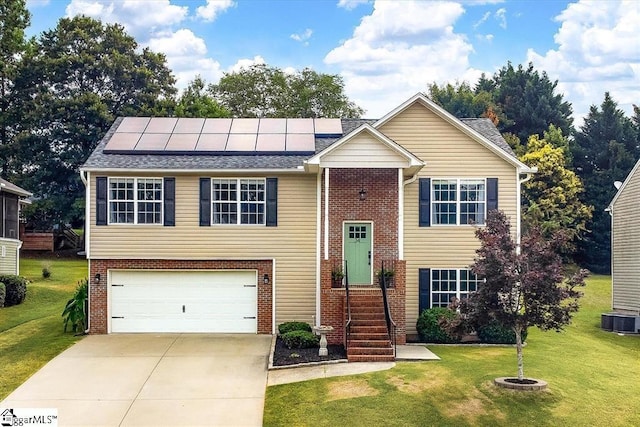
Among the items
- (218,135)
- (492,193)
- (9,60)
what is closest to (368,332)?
(492,193)

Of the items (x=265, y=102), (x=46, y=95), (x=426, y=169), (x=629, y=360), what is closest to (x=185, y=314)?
(x=426, y=169)

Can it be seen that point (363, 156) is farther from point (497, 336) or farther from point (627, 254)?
point (627, 254)

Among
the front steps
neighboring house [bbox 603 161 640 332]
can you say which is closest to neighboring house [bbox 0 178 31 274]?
the front steps

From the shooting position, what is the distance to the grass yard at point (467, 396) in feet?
39.8

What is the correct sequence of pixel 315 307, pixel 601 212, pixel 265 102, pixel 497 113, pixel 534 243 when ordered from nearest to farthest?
pixel 534 243
pixel 315 307
pixel 601 212
pixel 497 113
pixel 265 102

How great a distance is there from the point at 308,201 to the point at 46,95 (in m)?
27.1

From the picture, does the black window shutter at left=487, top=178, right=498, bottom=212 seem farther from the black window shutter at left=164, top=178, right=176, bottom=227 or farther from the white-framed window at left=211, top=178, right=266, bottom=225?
the black window shutter at left=164, top=178, right=176, bottom=227

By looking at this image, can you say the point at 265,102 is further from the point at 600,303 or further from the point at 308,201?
the point at 308,201

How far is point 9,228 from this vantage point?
2938 cm

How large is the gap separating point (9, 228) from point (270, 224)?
15.9m

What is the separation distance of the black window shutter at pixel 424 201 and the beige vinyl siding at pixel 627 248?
983 cm

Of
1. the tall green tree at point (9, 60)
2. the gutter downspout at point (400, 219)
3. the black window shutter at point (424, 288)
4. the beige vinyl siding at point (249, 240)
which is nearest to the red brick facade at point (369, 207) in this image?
the gutter downspout at point (400, 219)

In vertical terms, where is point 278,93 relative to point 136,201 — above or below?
above

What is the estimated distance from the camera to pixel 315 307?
64.6ft
